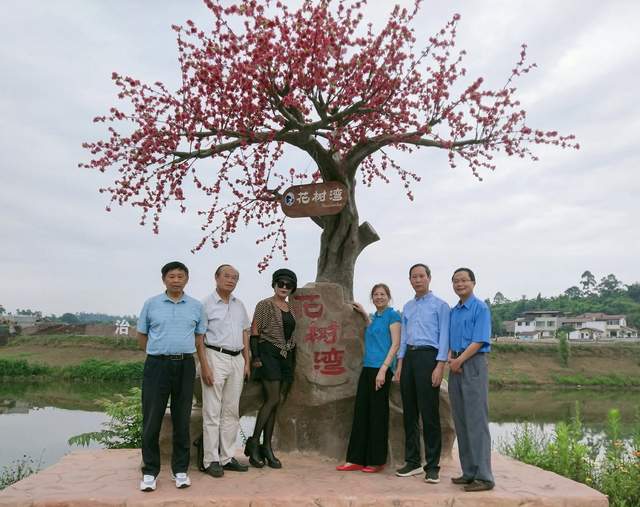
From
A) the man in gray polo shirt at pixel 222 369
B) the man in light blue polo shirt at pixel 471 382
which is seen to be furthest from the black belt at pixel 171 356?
the man in light blue polo shirt at pixel 471 382

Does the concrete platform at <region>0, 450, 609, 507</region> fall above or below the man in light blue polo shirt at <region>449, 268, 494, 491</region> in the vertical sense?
below

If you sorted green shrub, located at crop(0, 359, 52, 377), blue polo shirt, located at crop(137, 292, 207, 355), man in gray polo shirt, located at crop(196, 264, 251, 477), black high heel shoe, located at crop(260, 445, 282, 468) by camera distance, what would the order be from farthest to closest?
green shrub, located at crop(0, 359, 52, 377) → black high heel shoe, located at crop(260, 445, 282, 468) → man in gray polo shirt, located at crop(196, 264, 251, 477) → blue polo shirt, located at crop(137, 292, 207, 355)

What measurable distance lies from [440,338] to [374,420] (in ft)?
3.32

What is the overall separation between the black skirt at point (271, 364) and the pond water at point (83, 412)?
385 cm

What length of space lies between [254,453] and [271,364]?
2.76 ft

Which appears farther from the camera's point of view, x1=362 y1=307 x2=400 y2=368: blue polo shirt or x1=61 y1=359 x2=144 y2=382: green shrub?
x1=61 y1=359 x2=144 y2=382: green shrub

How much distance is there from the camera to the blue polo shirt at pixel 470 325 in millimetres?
4238

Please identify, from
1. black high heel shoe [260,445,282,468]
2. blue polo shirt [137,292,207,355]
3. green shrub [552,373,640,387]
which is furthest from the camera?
green shrub [552,373,640,387]

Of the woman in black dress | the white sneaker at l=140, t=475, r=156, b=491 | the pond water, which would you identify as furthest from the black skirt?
the pond water

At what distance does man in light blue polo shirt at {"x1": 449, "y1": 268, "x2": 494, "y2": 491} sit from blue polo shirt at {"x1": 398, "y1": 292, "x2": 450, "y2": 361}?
8 centimetres

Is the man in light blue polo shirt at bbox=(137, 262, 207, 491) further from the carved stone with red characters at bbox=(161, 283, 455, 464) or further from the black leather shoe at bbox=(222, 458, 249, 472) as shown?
the carved stone with red characters at bbox=(161, 283, 455, 464)

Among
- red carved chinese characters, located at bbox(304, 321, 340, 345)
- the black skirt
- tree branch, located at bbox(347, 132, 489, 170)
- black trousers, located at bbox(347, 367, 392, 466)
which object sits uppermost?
tree branch, located at bbox(347, 132, 489, 170)

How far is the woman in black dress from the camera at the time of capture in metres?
4.90

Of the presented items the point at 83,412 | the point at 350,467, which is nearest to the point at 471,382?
the point at 350,467
